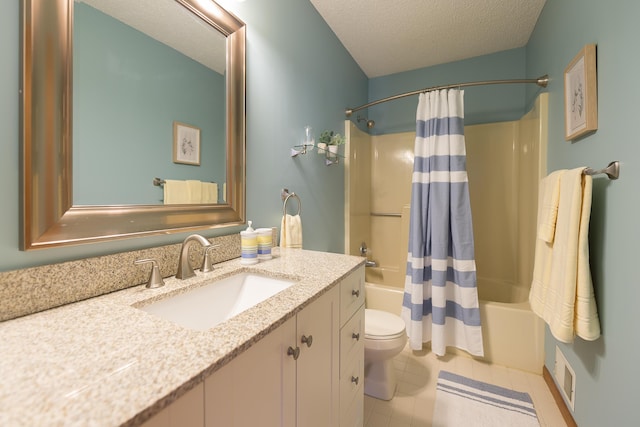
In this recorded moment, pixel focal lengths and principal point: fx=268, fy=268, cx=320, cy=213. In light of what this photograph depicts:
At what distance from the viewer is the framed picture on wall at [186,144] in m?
1.00

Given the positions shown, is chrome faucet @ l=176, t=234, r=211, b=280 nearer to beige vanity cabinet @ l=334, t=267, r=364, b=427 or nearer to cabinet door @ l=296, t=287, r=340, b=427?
cabinet door @ l=296, t=287, r=340, b=427

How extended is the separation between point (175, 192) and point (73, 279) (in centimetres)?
40

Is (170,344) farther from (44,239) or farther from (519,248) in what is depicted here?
(519,248)

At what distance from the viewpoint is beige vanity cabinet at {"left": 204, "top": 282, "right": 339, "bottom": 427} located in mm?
525

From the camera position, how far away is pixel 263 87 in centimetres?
140

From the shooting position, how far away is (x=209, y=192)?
1.12 metres

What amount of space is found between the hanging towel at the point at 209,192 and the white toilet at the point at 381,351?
1.13 meters

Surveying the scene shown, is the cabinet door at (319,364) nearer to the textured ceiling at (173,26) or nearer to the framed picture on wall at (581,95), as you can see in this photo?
the textured ceiling at (173,26)

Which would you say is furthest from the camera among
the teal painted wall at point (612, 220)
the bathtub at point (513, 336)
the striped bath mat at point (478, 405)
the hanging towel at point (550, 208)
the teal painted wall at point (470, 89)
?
the teal painted wall at point (470, 89)

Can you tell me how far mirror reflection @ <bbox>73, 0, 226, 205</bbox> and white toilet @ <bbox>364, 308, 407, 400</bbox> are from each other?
116cm

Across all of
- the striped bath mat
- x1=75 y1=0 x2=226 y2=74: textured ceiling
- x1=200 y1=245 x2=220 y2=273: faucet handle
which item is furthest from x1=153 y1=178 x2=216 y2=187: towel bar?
the striped bath mat

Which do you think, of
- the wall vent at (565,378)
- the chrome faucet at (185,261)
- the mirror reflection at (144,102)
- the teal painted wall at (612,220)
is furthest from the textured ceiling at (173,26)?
the wall vent at (565,378)

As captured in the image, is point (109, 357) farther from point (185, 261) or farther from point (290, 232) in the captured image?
point (290, 232)

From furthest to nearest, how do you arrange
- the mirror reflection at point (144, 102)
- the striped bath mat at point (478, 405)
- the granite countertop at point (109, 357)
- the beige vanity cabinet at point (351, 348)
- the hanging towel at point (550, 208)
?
the striped bath mat at point (478, 405)
the hanging towel at point (550, 208)
the beige vanity cabinet at point (351, 348)
the mirror reflection at point (144, 102)
the granite countertop at point (109, 357)
